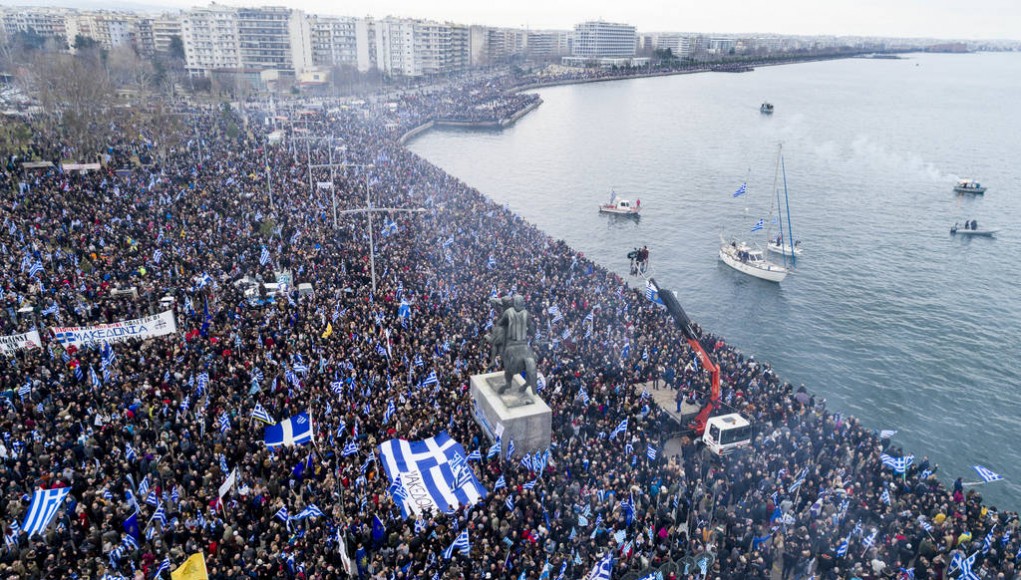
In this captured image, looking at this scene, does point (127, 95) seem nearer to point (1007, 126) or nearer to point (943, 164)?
point (943, 164)

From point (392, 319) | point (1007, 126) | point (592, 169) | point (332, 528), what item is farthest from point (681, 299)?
point (1007, 126)

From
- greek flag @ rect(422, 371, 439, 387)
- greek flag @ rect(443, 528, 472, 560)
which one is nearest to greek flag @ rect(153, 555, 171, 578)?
greek flag @ rect(443, 528, 472, 560)

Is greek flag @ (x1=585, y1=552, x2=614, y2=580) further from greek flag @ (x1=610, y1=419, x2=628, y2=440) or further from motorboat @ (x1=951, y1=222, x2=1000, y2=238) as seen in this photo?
motorboat @ (x1=951, y1=222, x2=1000, y2=238)

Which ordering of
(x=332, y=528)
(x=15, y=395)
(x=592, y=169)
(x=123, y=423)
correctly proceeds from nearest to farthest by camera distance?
(x=332, y=528) → (x=123, y=423) → (x=15, y=395) → (x=592, y=169)

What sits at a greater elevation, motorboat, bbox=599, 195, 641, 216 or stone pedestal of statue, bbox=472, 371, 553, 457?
stone pedestal of statue, bbox=472, 371, 553, 457

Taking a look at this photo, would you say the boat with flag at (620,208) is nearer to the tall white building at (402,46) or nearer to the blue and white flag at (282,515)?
the blue and white flag at (282,515)

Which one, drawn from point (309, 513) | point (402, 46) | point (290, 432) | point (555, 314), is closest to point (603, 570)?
point (309, 513)
